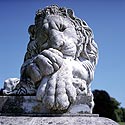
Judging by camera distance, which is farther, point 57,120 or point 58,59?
point 58,59

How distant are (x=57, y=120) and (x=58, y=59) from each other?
3.23ft

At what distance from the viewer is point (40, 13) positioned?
5613 mm

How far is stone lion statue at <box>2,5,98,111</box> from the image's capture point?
14.5 ft

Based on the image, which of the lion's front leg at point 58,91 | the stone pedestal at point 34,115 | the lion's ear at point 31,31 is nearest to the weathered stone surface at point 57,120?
the stone pedestal at point 34,115

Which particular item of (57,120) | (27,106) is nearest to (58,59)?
(27,106)

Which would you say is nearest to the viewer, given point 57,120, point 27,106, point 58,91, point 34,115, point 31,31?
point 57,120

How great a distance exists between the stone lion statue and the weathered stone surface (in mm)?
179

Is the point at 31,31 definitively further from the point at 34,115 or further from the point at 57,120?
the point at 57,120

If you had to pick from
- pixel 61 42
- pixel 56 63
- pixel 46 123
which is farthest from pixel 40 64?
pixel 46 123

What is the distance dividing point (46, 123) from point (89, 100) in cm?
92

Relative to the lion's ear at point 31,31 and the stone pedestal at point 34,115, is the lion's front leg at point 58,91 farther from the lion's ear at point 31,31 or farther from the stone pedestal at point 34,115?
the lion's ear at point 31,31

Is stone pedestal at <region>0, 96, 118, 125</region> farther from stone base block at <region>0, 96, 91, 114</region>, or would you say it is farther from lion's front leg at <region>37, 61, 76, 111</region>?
lion's front leg at <region>37, 61, 76, 111</region>

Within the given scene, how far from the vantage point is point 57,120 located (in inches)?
167

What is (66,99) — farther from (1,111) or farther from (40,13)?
(40,13)
